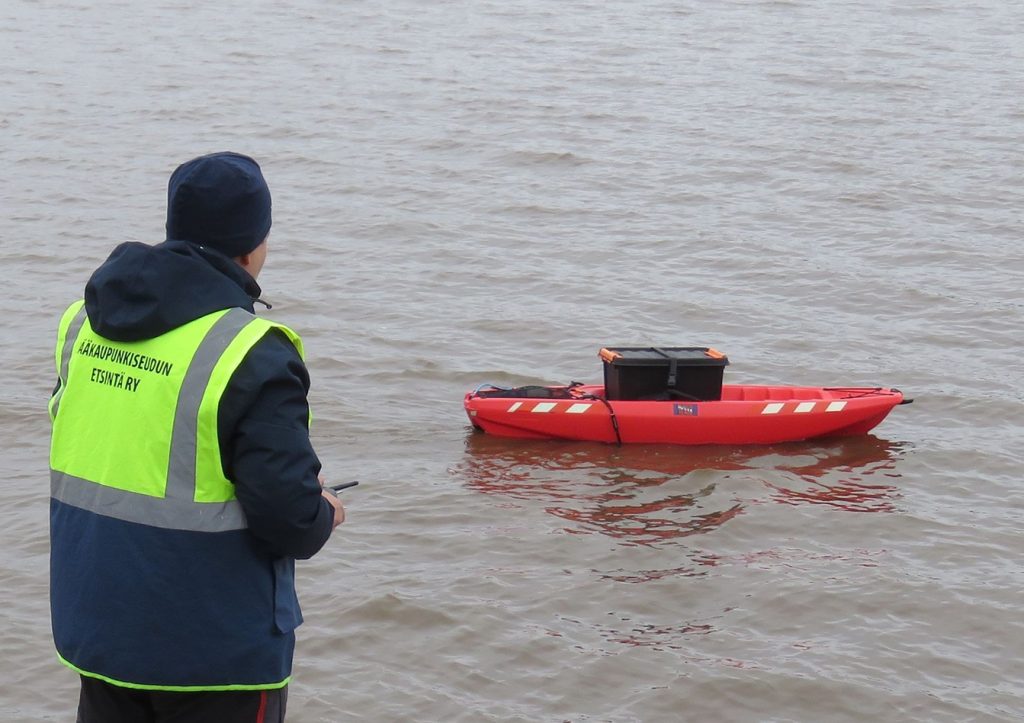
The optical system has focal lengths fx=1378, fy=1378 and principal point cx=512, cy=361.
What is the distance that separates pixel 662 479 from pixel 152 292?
598cm

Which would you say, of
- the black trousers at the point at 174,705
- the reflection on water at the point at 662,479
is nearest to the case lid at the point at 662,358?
the reflection on water at the point at 662,479

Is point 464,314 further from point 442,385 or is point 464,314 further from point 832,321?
point 832,321

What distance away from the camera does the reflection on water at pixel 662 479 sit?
768 cm

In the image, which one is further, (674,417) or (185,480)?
(674,417)

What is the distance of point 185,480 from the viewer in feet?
8.51

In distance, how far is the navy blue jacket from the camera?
8.39ft

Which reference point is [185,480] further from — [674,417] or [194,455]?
[674,417]

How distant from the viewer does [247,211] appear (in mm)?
2744

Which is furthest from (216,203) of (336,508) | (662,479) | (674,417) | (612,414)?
(674,417)

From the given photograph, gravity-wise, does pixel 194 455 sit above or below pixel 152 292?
below

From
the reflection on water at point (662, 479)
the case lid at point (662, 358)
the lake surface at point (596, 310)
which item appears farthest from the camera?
the case lid at point (662, 358)

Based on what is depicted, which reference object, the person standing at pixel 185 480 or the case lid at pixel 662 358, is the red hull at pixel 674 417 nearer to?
the case lid at pixel 662 358

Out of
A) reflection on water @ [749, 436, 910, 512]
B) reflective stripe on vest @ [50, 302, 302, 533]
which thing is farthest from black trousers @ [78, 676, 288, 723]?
reflection on water @ [749, 436, 910, 512]

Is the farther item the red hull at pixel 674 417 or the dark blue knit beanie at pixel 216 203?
the red hull at pixel 674 417
